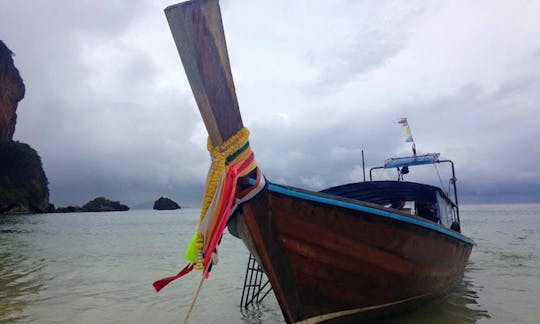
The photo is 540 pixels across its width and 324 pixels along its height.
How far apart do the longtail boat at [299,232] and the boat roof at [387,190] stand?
73.4 inches

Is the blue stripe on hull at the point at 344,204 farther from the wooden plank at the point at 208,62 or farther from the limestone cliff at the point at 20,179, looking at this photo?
the limestone cliff at the point at 20,179

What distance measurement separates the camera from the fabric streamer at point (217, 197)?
325cm

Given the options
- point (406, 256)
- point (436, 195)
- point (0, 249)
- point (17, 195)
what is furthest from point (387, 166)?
point (17, 195)

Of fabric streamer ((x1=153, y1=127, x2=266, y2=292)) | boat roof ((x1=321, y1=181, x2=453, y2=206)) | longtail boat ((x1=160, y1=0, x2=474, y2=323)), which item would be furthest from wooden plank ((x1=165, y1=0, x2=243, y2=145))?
boat roof ((x1=321, y1=181, x2=453, y2=206))

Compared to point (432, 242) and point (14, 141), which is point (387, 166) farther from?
point (14, 141)

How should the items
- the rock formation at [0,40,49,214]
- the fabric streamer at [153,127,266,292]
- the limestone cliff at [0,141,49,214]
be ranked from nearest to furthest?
1. the fabric streamer at [153,127,266,292]
2. the limestone cliff at [0,141,49,214]
3. the rock formation at [0,40,49,214]

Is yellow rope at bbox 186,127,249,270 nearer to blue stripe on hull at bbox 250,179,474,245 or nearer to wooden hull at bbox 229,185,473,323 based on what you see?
wooden hull at bbox 229,185,473,323

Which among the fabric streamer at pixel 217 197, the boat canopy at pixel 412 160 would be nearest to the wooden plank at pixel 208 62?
the fabric streamer at pixel 217 197

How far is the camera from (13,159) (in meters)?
59.1

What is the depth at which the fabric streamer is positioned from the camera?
3248mm

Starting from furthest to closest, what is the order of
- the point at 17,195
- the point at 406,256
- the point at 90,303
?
the point at 17,195 → the point at 90,303 → the point at 406,256

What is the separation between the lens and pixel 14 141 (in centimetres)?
6194

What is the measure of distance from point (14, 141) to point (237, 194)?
240 feet

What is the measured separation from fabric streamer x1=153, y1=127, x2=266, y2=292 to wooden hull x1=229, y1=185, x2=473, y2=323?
1.54 ft
